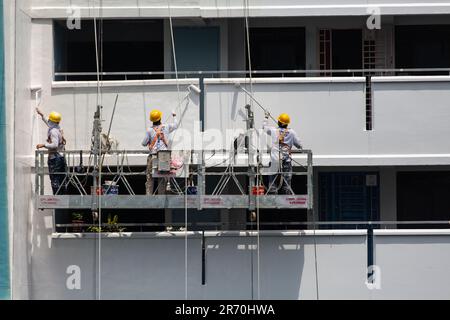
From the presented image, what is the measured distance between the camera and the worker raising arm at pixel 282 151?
2495cm

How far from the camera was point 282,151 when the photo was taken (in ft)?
81.7

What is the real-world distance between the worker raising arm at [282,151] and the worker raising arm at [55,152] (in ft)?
9.40

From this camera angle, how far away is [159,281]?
25.4m

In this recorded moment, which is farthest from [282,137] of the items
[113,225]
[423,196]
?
[423,196]

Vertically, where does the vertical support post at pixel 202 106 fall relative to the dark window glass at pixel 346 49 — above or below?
below

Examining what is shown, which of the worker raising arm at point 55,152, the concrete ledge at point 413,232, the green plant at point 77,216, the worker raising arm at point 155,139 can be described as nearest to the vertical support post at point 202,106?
the worker raising arm at point 155,139

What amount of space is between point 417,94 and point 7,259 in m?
6.22

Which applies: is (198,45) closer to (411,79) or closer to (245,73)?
(245,73)

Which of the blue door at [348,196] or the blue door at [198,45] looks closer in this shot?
the blue door at [198,45]

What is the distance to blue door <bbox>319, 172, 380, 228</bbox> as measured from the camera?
27.5 m

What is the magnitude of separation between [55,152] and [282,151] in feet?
10.3

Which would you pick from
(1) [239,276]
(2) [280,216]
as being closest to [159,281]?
(1) [239,276]

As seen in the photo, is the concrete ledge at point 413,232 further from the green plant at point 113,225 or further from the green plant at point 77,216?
the green plant at point 77,216

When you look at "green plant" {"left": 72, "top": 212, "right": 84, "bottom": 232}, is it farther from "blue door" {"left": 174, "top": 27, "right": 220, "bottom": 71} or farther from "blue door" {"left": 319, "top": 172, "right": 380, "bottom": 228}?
"blue door" {"left": 319, "top": 172, "right": 380, "bottom": 228}
